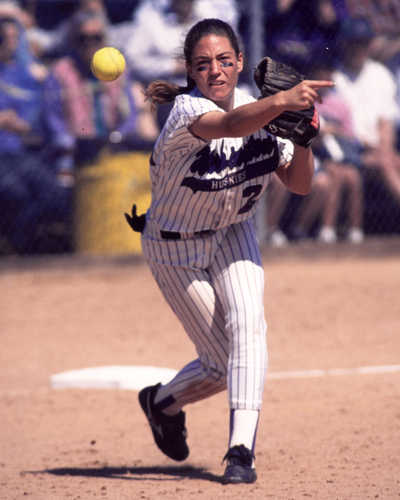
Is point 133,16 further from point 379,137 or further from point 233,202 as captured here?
point 233,202

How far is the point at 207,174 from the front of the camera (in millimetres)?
2479

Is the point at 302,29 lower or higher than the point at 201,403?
higher

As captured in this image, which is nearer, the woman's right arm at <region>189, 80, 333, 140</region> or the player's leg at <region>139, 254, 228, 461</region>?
the woman's right arm at <region>189, 80, 333, 140</region>

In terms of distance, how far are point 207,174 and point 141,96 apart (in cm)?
482

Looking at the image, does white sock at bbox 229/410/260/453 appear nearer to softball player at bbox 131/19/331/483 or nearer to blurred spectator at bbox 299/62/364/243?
softball player at bbox 131/19/331/483

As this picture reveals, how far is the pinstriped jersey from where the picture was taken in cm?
247

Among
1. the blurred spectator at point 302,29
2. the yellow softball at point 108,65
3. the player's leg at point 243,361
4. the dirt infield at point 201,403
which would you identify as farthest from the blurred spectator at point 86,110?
the player's leg at point 243,361

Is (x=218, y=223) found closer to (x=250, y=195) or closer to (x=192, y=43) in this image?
(x=250, y=195)

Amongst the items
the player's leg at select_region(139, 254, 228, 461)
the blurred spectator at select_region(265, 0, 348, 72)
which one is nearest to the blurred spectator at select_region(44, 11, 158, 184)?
the blurred spectator at select_region(265, 0, 348, 72)

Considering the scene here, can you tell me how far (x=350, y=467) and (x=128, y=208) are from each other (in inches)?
183

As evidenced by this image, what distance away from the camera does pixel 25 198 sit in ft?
23.1

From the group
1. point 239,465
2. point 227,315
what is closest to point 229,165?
point 227,315

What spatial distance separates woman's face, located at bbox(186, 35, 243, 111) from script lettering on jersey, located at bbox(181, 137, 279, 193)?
0.18 metres

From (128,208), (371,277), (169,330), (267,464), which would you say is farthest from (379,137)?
(267,464)
